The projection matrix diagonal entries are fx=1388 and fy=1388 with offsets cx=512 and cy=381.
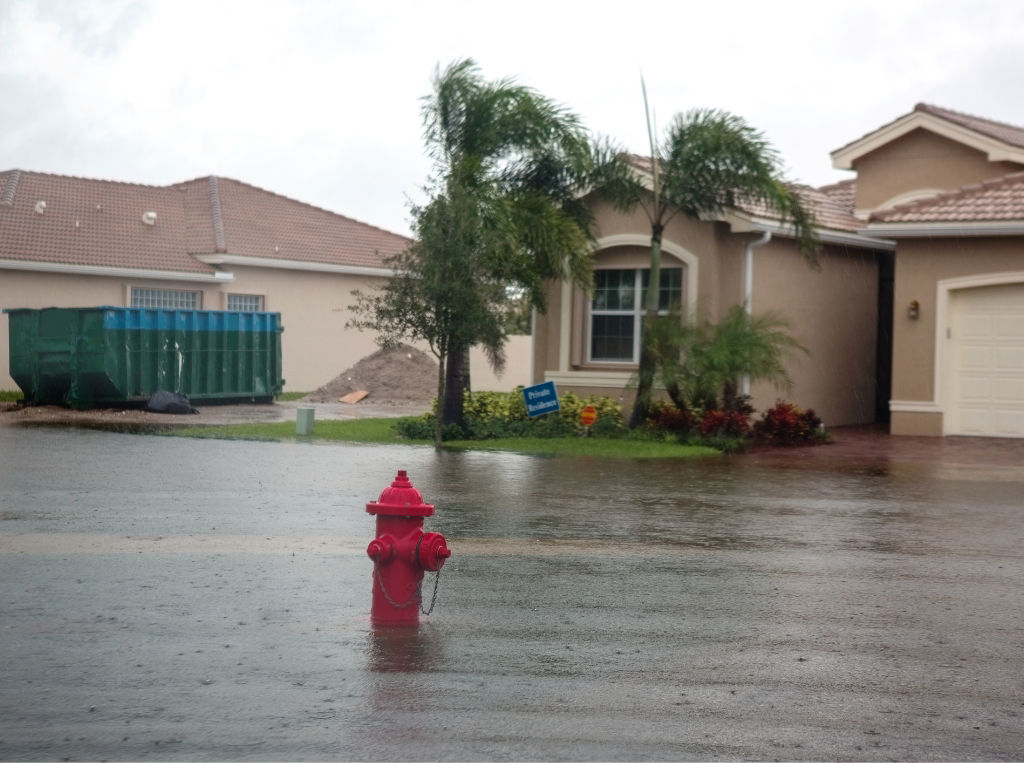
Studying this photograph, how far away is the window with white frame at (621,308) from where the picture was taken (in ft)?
76.9

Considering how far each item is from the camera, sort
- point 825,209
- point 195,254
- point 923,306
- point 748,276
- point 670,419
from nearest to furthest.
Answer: point 670,419 → point 923,306 → point 748,276 → point 825,209 → point 195,254

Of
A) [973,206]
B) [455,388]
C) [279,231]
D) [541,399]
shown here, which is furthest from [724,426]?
[279,231]

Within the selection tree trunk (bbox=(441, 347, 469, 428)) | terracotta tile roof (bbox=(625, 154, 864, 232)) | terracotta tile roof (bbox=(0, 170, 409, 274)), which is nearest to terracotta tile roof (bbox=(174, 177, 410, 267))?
terracotta tile roof (bbox=(0, 170, 409, 274))

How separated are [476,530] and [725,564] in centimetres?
240

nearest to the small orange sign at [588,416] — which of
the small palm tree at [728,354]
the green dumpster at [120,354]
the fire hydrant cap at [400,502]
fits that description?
the small palm tree at [728,354]

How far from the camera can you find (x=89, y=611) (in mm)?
7934

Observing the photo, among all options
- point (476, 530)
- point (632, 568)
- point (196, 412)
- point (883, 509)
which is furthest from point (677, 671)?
point (196, 412)

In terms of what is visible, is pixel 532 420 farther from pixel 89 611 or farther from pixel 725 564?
pixel 89 611

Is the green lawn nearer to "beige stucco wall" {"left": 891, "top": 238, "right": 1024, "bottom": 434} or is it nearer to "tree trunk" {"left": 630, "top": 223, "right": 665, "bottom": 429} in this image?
"tree trunk" {"left": 630, "top": 223, "right": 665, "bottom": 429}

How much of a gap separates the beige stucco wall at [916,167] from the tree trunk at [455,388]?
9.94m

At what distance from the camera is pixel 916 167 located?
27.1 metres

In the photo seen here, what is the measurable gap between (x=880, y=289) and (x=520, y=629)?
2034cm

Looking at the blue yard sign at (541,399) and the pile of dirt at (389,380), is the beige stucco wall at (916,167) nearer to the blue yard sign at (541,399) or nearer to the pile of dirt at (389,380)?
the blue yard sign at (541,399)

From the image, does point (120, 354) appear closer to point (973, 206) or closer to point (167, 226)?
point (167, 226)
